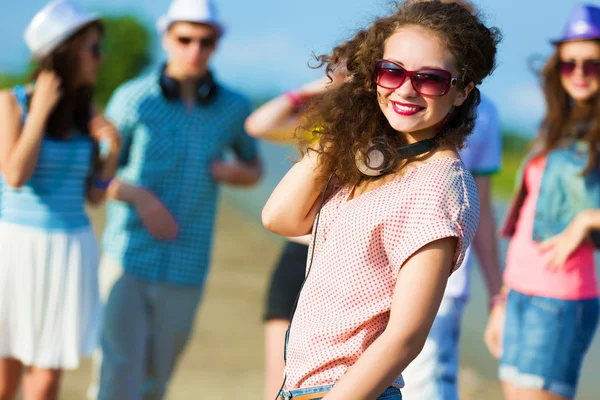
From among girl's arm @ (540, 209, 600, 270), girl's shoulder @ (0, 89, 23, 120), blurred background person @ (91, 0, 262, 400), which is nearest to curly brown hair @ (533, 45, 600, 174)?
girl's arm @ (540, 209, 600, 270)

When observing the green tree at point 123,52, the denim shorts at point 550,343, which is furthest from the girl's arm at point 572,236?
the green tree at point 123,52

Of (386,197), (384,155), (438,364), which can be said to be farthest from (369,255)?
(438,364)

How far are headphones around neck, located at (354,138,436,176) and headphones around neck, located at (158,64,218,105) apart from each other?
254 cm

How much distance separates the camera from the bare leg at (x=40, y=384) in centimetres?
412

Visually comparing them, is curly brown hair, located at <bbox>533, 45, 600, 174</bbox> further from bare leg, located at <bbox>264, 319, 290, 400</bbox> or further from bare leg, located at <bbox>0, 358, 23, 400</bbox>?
bare leg, located at <bbox>0, 358, 23, 400</bbox>

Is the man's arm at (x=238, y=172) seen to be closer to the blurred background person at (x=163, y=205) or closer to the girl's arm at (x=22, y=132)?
the blurred background person at (x=163, y=205)

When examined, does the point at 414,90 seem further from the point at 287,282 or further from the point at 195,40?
the point at 195,40

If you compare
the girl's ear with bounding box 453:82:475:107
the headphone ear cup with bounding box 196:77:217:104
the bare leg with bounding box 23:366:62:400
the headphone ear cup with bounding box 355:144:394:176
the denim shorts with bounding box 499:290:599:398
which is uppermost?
the girl's ear with bounding box 453:82:475:107

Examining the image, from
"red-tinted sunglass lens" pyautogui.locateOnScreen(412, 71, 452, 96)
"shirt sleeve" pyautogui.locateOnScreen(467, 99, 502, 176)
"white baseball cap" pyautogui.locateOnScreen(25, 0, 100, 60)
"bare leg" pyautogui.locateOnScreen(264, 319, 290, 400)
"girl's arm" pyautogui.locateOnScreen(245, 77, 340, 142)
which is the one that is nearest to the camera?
"red-tinted sunglass lens" pyautogui.locateOnScreen(412, 71, 452, 96)

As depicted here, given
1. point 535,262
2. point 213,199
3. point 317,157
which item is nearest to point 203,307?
point 213,199

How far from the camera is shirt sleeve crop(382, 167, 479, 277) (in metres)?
2.02

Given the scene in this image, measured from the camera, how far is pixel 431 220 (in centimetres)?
202

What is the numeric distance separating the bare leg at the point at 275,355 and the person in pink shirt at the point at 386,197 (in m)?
1.81

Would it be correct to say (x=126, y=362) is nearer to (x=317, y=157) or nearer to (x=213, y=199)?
(x=213, y=199)
